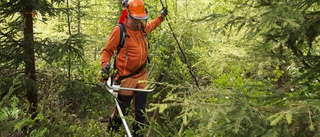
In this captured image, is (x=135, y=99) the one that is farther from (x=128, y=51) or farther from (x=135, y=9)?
(x=135, y=9)

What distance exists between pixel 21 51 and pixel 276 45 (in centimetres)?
391

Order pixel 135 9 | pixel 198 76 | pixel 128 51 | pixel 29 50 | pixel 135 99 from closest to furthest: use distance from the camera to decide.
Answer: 1. pixel 29 50
2. pixel 135 9
3. pixel 128 51
4. pixel 135 99
5. pixel 198 76

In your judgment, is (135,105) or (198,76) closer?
(135,105)

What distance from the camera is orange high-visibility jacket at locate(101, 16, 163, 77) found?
212 inches

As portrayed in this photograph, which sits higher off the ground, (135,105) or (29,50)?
(29,50)

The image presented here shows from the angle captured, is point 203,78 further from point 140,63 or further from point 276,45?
point 276,45

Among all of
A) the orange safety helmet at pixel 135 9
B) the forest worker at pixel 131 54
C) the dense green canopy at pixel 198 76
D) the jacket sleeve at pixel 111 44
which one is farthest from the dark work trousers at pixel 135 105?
the orange safety helmet at pixel 135 9

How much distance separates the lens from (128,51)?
5484mm

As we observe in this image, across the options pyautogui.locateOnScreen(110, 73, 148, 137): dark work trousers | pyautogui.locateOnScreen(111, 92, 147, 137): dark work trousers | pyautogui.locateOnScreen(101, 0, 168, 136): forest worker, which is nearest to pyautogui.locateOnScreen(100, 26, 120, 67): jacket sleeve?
pyautogui.locateOnScreen(101, 0, 168, 136): forest worker

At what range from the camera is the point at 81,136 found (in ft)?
14.8

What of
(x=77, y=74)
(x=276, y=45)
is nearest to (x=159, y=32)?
(x=77, y=74)

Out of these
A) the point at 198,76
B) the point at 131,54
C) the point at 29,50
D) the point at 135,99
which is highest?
the point at 29,50

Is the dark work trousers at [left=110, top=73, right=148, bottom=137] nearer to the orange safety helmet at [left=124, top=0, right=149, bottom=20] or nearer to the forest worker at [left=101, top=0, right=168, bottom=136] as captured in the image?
the forest worker at [left=101, top=0, right=168, bottom=136]

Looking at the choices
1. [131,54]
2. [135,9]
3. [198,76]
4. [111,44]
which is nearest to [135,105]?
[131,54]
